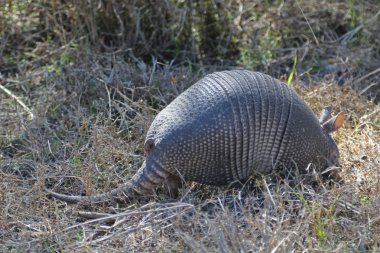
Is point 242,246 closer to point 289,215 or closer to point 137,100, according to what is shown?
point 289,215

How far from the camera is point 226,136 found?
5.11m

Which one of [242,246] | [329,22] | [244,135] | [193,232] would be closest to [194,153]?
[244,135]

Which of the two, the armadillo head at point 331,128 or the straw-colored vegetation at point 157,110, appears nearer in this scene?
the straw-colored vegetation at point 157,110

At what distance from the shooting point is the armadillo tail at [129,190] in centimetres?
513

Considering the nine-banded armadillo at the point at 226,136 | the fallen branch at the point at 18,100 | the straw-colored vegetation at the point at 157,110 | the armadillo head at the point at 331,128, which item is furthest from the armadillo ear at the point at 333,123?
the fallen branch at the point at 18,100

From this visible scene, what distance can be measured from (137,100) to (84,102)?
0.48 metres

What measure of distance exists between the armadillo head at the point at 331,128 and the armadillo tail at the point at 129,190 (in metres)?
1.29

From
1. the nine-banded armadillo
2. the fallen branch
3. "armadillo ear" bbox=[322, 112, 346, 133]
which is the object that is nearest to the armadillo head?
"armadillo ear" bbox=[322, 112, 346, 133]

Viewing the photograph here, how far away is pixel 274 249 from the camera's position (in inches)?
161

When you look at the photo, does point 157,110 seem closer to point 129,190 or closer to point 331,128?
point 129,190

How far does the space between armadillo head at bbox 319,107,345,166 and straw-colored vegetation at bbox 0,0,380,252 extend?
0.49 feet

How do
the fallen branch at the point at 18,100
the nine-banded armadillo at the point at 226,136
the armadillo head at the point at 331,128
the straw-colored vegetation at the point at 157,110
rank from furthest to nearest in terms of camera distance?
1. the fallen branch at the point at 18,100
2. the armadillo head at the point at 331,128
3. the nine-banded armadillo at the point at 226,136
4. the straw-colored vegetation at the point at 157,110

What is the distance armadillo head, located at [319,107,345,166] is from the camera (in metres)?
5.56

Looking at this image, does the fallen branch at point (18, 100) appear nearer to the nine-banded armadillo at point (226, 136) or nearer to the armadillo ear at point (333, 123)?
the nine-banded armadillo at point (226, 136)
